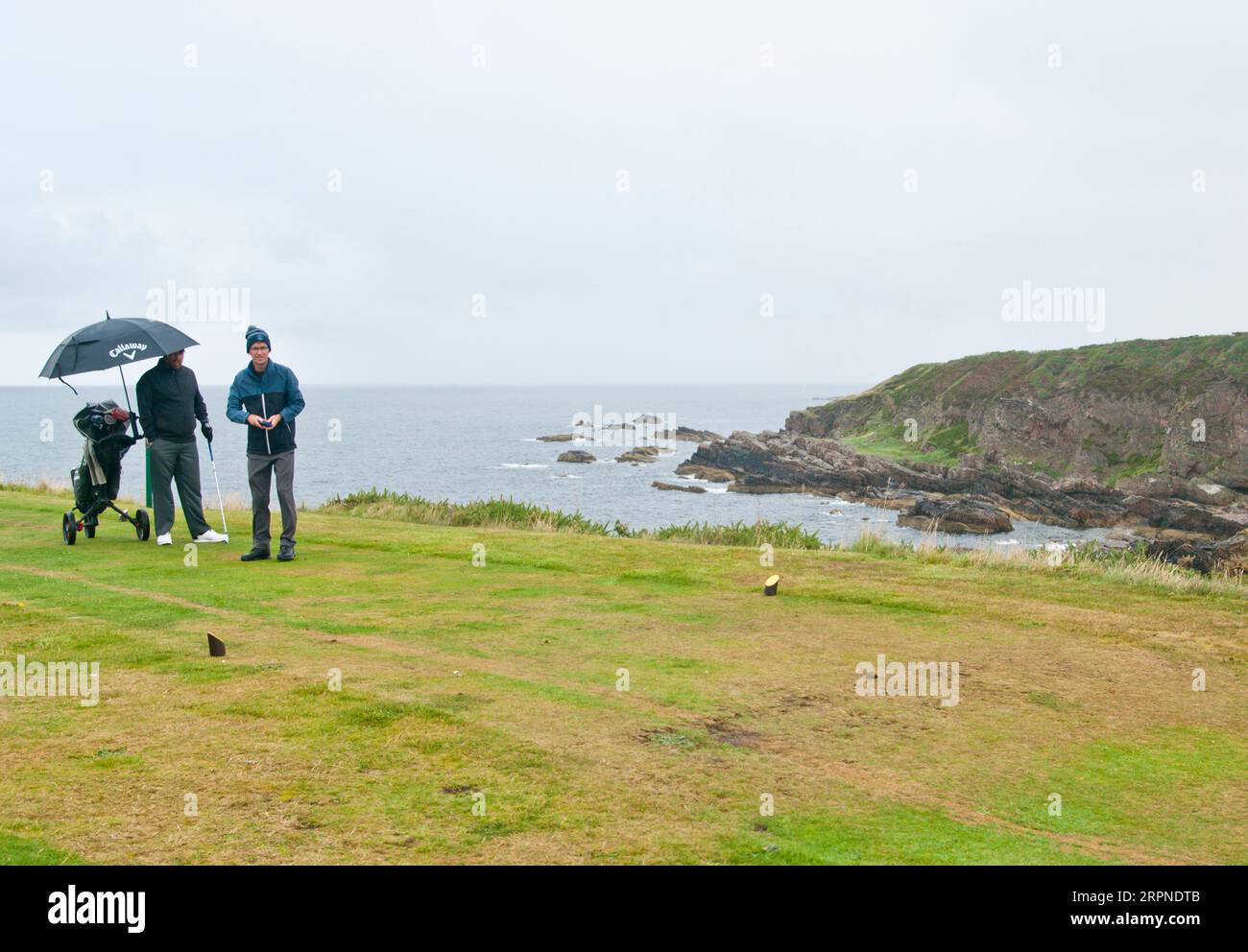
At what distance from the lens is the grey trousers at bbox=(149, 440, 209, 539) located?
15.6 metres

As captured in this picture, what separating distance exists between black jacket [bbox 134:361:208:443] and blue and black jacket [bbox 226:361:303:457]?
152 cm

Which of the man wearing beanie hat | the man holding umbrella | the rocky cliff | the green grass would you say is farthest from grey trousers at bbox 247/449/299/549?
the rocky cliff

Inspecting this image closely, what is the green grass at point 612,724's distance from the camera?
5215 millimetres

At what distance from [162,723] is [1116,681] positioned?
692 centimetres

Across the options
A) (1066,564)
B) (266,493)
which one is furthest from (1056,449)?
(266,493)

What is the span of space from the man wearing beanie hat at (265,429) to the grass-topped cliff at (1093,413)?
6891 cm

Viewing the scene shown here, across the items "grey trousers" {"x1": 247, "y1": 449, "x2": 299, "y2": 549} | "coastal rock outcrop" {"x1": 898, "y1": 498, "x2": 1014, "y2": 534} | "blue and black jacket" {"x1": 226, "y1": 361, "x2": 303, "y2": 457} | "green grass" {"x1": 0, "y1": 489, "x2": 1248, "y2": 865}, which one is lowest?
"coastal rock outcrop" {"x1": 898, "y1": 498, "x2": 1014, "y2": 534}

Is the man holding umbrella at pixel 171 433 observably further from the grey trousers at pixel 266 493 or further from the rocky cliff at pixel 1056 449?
the rocky cliff at pixel 1056 449

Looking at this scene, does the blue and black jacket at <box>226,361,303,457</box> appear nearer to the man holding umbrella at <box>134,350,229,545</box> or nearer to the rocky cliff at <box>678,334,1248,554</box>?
the man holding umbrella at <box>134,350,229,545</box>

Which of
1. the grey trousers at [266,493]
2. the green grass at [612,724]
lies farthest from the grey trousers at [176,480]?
the green grass at [612,724]

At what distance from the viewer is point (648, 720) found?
23.2ft

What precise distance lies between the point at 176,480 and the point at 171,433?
684mm

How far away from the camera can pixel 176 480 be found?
15664 mm
